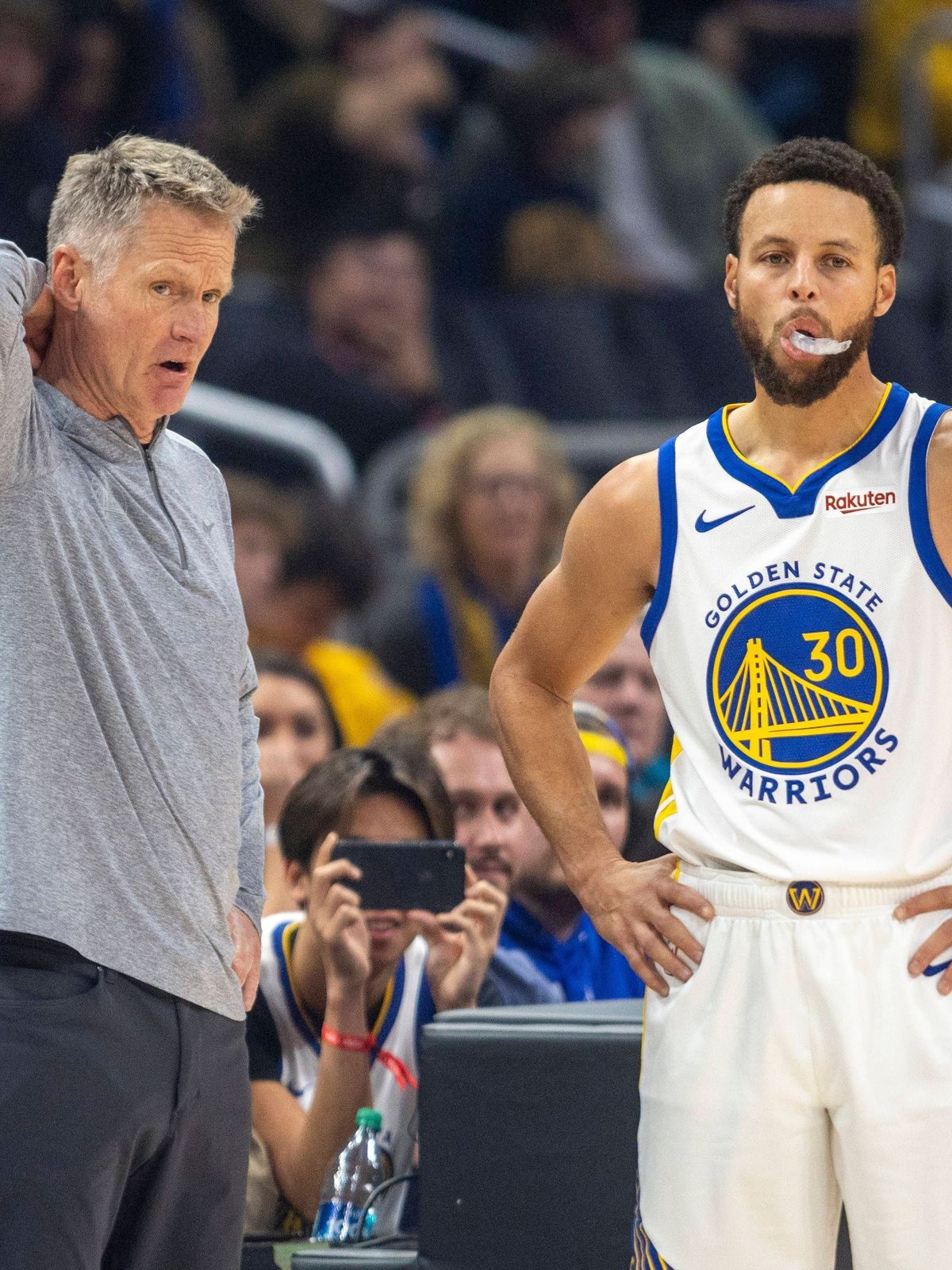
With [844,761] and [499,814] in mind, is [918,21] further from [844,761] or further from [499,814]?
[844,761]

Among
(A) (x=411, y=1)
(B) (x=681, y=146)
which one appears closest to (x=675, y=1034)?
(B) (x=681, y=146)

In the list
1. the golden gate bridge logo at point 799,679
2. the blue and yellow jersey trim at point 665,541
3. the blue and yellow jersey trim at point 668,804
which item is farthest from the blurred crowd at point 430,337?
the golden gate bridge logo at point 799,679

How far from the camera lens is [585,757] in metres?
2.62

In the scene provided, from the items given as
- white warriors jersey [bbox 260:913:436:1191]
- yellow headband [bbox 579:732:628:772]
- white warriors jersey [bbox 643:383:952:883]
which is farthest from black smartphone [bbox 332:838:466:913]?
white warriors jersey [bbox 643:383:952:883]

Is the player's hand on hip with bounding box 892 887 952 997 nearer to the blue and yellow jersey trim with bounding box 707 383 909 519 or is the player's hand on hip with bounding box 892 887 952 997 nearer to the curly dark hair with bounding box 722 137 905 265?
the blue and yellow jersey trim with bounding box 707 383 909 519

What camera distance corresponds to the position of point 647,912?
96.7 inches

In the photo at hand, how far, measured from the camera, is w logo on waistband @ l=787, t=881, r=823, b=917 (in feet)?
7.57

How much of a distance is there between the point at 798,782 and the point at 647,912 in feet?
0.87

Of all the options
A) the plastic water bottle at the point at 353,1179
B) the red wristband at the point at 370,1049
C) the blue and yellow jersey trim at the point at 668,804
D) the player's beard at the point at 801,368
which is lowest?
the plastic water bottle at the point at 353,1179

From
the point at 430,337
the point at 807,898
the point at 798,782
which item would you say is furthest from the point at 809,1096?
the point at 430,337

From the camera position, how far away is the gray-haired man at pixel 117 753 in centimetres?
218

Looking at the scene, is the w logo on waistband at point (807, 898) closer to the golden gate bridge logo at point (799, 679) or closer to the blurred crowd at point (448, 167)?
the golden gate bridge logo at point (799, 679)

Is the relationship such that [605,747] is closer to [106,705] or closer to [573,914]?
[573,914]

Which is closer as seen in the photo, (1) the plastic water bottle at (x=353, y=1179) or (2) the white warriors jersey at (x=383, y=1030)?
(1) the plastic water bottle at (x=353, y=1179)
